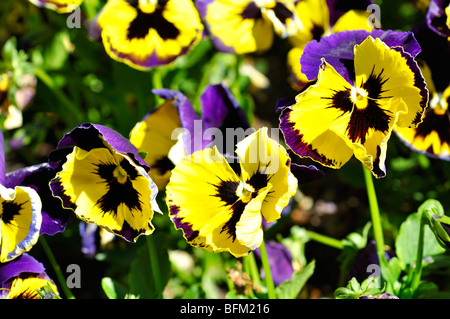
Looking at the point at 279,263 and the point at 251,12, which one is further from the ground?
the point at 251,12

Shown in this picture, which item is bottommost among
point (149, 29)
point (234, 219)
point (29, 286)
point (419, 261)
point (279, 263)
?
point (279, 263)

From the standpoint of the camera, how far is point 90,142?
1.00 m

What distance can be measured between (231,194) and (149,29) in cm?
54

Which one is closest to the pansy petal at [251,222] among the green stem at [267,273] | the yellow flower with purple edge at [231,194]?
the yellow flower with purple edge at [231,194]

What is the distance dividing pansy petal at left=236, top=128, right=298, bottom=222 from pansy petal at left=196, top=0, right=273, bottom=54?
1.48ft

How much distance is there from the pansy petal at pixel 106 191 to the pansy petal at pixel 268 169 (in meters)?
0.19

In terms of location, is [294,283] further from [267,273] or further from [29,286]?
[29,286]

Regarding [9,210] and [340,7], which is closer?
[9,210]

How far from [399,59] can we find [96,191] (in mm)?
619

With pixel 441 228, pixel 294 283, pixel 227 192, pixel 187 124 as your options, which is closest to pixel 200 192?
pixel 227 192

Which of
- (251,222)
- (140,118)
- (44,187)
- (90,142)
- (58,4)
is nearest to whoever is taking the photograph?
(251,222)

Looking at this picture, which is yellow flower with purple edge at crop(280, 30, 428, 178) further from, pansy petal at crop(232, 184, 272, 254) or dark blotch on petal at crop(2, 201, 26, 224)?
dark blotch on petal at crop(2, 201, 26, 224)

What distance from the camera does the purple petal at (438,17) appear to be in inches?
43.0

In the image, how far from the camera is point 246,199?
98cm
